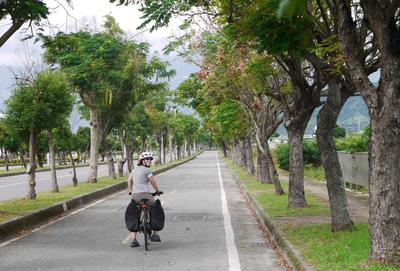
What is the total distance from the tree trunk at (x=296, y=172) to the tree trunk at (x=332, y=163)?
4850 mm

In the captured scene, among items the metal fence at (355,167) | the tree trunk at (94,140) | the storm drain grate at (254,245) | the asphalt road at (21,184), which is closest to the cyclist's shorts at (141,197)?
the storm drain grate at (254,245)

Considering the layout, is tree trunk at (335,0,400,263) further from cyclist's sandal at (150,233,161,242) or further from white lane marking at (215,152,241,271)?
cyclist's sandal at (150,233,161,242)

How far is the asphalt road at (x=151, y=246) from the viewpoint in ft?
28.8

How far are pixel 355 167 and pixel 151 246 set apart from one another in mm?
14187

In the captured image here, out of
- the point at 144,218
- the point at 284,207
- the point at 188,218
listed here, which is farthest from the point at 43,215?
the point at 284,207

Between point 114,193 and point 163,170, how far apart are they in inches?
935

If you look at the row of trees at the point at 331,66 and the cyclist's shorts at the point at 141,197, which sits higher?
the row of trees at the point at 331,66

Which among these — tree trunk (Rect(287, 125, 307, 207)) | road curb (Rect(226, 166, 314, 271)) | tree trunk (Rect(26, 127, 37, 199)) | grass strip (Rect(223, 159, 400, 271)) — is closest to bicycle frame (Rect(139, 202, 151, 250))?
road curb (Rect(226, 166, 314, 271))

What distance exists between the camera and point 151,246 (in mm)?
10617

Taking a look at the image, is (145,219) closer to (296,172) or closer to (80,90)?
(296,172)

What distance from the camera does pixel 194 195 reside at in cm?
2317

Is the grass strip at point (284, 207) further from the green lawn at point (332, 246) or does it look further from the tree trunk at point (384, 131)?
the tree trunk at point (384, 131)

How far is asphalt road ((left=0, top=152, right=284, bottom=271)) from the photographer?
8.78 meters

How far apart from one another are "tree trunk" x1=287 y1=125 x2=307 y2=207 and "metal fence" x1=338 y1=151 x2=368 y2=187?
18.9ft
